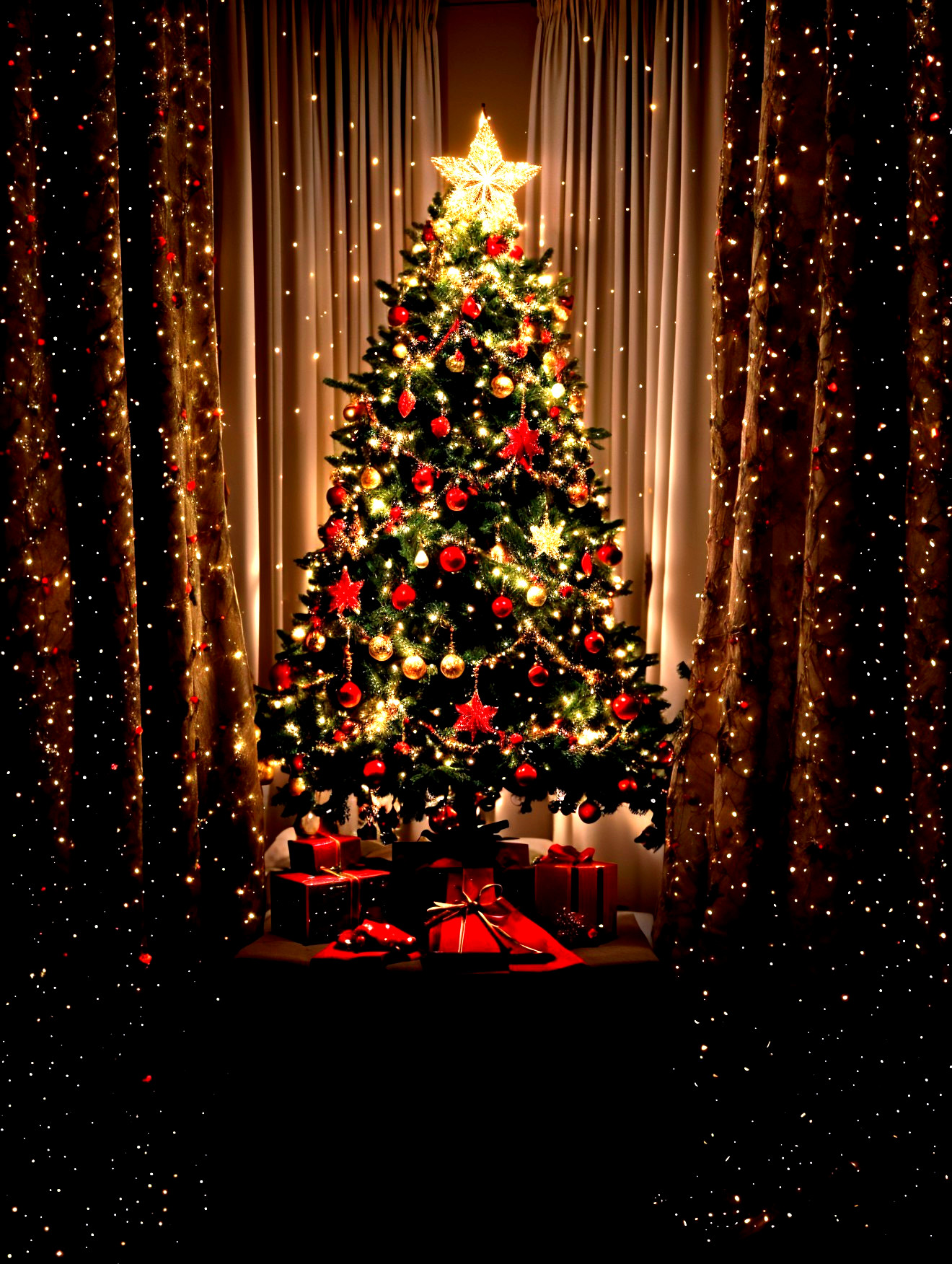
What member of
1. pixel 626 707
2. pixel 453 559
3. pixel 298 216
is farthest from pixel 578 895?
pixel 298 216

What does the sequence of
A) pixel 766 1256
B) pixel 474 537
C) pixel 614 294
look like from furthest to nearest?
pixel 614 294, pixel 474 537, pixel 766 1256

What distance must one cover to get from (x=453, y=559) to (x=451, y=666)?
24 cm

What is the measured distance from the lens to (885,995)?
167 cm

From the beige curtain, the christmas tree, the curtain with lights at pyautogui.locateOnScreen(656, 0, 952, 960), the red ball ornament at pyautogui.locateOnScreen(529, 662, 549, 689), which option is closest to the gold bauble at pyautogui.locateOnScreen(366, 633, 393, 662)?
the christmas tree

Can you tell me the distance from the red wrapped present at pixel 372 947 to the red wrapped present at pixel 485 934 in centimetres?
9

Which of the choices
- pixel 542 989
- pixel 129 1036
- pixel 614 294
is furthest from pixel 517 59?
pixel 129 1036

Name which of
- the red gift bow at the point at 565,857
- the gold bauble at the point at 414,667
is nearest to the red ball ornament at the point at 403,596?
the gold bauble at the point at 414,667

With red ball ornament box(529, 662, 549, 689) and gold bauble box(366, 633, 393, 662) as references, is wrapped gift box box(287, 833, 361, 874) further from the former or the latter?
red ball ornament box(529, 662, 549, 689)

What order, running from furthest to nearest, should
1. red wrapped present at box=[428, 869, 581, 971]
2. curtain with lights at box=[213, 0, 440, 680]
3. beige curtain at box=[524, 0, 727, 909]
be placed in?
curtain with lights at box=[213, 0, 440, 680] < beige curtain at box=[524, 0, 727, 909] < red wrapped present at box=[428, 869, 581, 971]

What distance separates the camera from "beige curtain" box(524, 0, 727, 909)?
263 centimetres

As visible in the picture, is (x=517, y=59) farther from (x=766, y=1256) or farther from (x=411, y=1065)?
(x=766, y=1256)

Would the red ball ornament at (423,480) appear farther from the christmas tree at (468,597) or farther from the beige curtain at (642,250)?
the beige curtain at (642,250)

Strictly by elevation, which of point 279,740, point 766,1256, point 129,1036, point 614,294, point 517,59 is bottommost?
point 766,1256

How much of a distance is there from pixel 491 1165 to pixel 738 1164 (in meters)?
0.49
